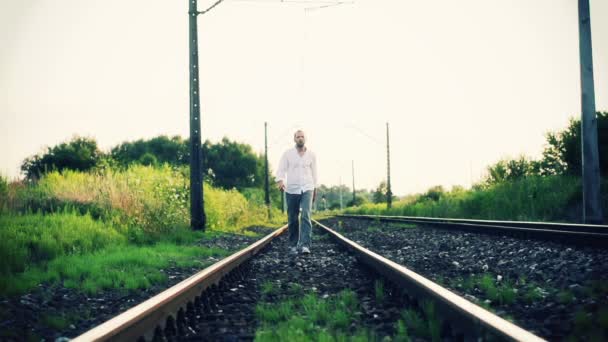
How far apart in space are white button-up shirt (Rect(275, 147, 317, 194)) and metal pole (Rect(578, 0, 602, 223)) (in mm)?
5311

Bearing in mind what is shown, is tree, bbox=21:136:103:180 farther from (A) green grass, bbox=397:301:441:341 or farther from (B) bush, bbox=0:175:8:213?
(A) green grass, bbox=397:301:441:341

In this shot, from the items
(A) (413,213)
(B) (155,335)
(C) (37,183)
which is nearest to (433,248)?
(B) (155,335)

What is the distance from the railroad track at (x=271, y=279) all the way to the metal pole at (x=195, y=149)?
5585 millimetres

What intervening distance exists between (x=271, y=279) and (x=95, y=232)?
12.3 ft

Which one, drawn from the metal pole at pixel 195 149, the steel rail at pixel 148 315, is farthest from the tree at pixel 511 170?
the steel rail at pixel 148 315

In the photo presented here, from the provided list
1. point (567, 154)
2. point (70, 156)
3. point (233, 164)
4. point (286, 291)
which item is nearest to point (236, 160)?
point (233, 164)

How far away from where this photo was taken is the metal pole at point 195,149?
1102 centimetres

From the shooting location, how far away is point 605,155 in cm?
1420

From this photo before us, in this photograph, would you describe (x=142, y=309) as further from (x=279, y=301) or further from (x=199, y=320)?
(x=279, y=301)

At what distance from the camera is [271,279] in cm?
463

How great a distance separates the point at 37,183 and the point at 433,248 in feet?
27.9

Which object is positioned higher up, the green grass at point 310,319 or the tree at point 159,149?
the tree at point 159,149

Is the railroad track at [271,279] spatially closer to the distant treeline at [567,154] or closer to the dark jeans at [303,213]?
the dark jeans at [303,213]

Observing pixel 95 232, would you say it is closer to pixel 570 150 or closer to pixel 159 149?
pixel 570 150
